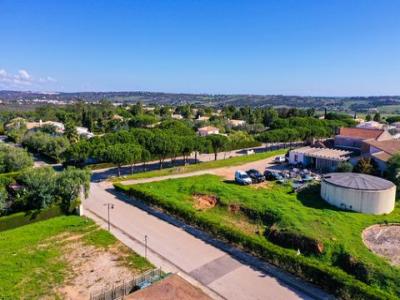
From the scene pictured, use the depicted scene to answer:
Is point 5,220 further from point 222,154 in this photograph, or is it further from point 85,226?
point 222,154

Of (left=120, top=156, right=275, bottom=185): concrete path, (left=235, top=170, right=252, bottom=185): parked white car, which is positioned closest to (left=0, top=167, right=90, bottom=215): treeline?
(left=120, top=156, right=275, bottom=185): concrete path

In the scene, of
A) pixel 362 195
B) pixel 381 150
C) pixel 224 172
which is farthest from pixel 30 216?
pixel 381 150

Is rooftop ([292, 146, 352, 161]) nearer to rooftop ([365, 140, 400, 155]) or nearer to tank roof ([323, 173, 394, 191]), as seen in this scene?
rooftop ([365, 140, 400, 155])

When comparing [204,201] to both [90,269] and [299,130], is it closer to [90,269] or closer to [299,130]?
[90,269]

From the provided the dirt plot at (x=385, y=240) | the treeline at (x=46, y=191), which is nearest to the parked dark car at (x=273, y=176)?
the dirt plot at (x=385, y=240)

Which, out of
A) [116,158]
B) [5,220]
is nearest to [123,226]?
[5,220]

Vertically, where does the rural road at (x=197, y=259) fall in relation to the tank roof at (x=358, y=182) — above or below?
below

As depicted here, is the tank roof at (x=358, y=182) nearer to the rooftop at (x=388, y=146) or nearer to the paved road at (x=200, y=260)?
the paved road at (x=200, y=260)
